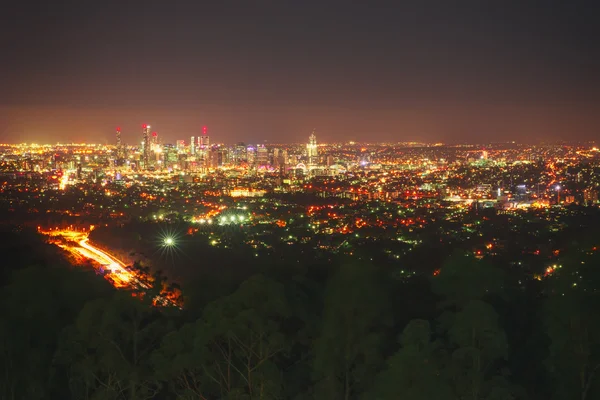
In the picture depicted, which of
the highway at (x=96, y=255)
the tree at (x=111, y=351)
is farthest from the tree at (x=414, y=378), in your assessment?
the highway at (x=96, y=255)

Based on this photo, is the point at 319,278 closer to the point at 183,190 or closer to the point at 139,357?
the point at 139,357

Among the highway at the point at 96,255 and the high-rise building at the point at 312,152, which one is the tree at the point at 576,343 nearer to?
the highway at the point at 96,255

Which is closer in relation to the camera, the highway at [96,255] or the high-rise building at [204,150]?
the highway at [96,255]

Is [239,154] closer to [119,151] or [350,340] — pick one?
[119,151]

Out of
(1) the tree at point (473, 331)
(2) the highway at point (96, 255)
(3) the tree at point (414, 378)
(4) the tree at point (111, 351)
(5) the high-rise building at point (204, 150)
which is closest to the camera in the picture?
(3) the tree at point (414, 378)

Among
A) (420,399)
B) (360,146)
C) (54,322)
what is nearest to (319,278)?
(54,322)

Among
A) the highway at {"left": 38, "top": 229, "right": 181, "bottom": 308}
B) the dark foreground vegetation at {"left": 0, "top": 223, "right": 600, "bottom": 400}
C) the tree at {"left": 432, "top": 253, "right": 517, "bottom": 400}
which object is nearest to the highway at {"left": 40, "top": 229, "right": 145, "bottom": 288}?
the highway at {"left": 38, "top": 229, "right": 181, "bottom": 308}
